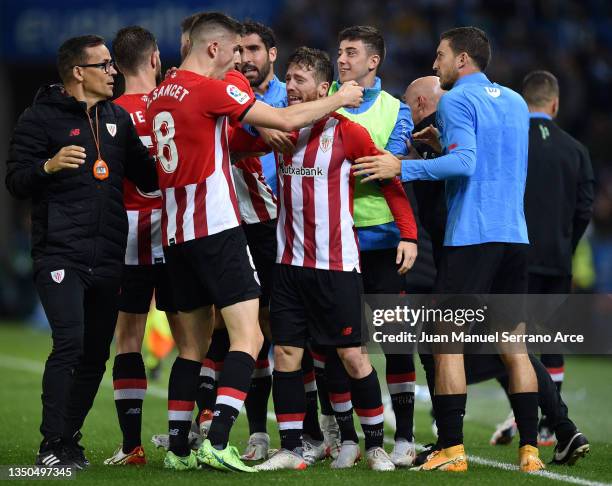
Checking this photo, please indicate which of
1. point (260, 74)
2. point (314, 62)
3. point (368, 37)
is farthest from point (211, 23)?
point (260, 74)

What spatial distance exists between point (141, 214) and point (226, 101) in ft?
3.76

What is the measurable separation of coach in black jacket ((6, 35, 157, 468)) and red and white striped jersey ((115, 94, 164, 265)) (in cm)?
29

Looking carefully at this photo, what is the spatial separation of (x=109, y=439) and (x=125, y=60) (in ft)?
8.85

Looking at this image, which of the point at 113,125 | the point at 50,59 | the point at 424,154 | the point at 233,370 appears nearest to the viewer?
the point at 233,370

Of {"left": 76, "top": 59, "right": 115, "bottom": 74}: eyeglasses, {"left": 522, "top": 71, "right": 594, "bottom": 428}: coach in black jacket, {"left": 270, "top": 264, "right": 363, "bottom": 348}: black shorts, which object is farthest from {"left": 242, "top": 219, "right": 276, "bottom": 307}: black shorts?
{"left": 522, "top": 71, "right": 594, "bottom": 428}: coach in black jacket

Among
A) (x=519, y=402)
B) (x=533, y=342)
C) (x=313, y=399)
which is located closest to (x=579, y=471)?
(x=519, y=402)

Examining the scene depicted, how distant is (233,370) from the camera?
6020 millimetres

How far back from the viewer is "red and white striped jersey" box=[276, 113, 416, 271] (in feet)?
20.7

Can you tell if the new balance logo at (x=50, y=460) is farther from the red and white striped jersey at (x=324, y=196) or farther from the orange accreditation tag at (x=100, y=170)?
the red and white striped jersey at (x=324, y=196)

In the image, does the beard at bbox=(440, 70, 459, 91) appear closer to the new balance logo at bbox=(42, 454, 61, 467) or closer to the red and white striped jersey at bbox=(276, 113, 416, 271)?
the red and white striped jersey at bbox=(276, 113, 416, 271)

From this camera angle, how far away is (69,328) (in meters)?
6.06

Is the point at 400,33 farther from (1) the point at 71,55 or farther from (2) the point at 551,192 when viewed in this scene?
(1) the point at 71,55

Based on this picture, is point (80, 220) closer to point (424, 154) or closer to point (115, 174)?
point (115, 174)

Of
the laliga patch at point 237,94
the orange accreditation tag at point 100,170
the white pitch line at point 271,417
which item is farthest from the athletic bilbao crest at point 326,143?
the white pitch line at point 271,417
